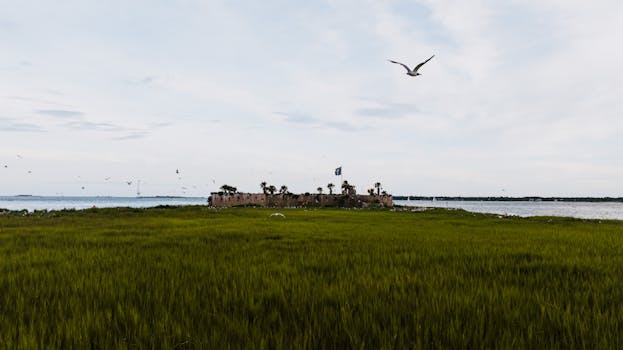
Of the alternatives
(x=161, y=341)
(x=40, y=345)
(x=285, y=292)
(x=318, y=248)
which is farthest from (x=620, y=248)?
(x=40, y=345)

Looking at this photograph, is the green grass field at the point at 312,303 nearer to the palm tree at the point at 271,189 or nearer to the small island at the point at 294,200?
the small island at the point at 294,200

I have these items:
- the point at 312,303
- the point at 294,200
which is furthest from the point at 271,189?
the point at 312,303

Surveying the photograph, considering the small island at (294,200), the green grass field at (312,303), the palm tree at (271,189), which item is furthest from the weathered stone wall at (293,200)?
the green grass field at (312,303)

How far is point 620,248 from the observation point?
900 cm

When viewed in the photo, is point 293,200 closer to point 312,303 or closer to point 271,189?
point 271,189

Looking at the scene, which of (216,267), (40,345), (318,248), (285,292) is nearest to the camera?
(40,345)

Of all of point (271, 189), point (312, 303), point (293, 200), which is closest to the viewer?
point (312, 303)

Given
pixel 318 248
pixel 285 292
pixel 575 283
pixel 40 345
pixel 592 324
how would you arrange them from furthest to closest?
1. pixel 318 248
2. pixel 575 283
3. pixel 285 292
4. pixel 592 324
5. pixel 40 345

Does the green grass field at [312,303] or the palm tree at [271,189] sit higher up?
the palm tree at [271,189]

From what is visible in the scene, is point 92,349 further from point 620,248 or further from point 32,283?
point 620,248

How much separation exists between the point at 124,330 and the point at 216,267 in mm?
2939

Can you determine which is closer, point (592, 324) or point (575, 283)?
point (592, 324)

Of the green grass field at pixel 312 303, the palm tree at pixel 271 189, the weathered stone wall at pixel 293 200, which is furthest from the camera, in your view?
the palm tree at pixel 271 189

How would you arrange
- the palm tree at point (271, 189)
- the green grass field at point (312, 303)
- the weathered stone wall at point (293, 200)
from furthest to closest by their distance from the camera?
the palm tree at point (271, 189), the weathered stone wall at point (293, 200), the green grass field at point (312, 303)
